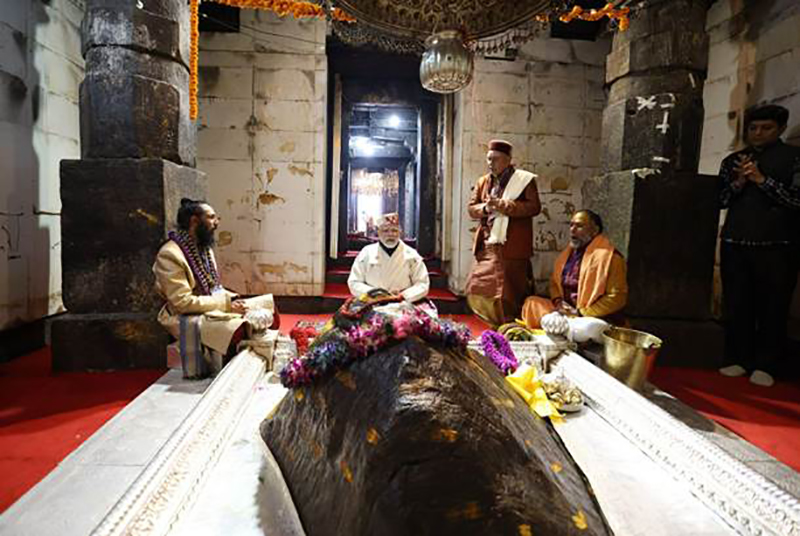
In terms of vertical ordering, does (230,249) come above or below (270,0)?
below

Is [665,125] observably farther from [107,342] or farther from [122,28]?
[107,342]

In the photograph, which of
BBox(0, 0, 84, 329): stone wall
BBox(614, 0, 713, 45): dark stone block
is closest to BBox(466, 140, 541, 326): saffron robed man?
BBox(614, 0, 713, 45): dark stone block

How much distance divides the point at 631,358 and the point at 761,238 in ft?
6.36

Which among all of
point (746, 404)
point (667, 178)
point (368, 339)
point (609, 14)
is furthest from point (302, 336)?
point (609, 14)

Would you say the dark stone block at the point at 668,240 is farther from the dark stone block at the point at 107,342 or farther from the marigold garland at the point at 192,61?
the dark stone block at the point at 107,342

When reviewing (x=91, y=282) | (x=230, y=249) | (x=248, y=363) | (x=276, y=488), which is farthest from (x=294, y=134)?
(x=276, y=488)

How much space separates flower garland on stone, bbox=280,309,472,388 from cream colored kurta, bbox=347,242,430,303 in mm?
2352

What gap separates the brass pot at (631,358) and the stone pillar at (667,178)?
1240 mm

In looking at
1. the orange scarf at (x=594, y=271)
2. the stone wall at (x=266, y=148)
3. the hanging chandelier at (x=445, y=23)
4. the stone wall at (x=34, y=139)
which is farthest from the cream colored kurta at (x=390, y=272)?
the stone wall at (x=34, y=139)

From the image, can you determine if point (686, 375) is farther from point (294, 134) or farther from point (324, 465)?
point (294, 134)

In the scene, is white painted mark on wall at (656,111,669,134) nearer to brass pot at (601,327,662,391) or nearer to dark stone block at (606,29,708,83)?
dark stone block at (606,29,708,83)

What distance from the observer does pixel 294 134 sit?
6.13 meters

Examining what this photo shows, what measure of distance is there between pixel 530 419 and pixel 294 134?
5.51 meters

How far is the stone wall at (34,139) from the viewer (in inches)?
158
